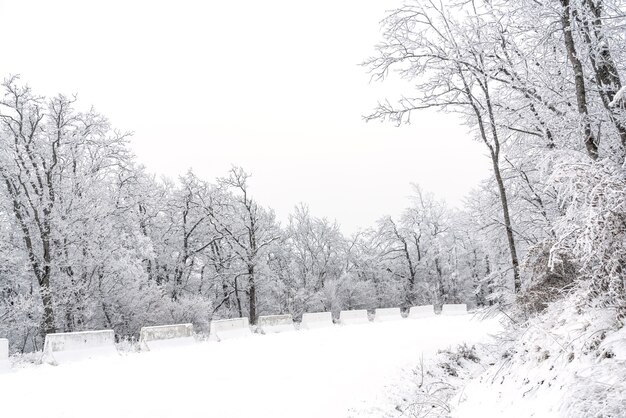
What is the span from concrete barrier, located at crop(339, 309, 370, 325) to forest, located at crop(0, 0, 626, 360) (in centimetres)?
738

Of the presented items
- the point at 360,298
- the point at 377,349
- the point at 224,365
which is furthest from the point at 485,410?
the point at 360,298

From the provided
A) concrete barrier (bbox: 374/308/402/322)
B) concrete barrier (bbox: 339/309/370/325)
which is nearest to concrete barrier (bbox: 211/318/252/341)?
concrete barrier (bbox: 339/309/370/325)

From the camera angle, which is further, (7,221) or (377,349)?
(7,221)

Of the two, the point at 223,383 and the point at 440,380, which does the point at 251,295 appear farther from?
the point at 223,383

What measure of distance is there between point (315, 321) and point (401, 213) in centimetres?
3043

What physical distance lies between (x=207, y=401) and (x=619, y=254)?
6342mm

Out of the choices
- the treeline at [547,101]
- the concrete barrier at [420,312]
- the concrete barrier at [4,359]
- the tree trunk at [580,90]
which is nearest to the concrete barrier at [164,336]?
the concrete barrier at [4,359]

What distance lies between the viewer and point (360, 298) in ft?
158

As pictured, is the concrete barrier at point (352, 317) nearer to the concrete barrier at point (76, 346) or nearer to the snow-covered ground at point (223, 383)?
the snow-covered ground at point (223, 383)

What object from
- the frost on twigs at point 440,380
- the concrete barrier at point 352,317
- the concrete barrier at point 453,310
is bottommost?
the concrete barrier at point 453,310

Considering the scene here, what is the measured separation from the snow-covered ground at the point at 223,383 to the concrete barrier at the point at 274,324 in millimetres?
5406

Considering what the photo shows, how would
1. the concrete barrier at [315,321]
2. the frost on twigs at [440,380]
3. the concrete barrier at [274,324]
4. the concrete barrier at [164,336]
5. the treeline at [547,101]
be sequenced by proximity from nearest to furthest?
the treeline at [547,101]
the frost on twigs at [440,380]
the concrete barrier at [164,336]
the concrete barrier at [274,324]
the concrete barrier at [315,321]

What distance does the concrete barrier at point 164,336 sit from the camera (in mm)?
13552

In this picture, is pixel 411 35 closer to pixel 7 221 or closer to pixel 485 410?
pixel 485 410
